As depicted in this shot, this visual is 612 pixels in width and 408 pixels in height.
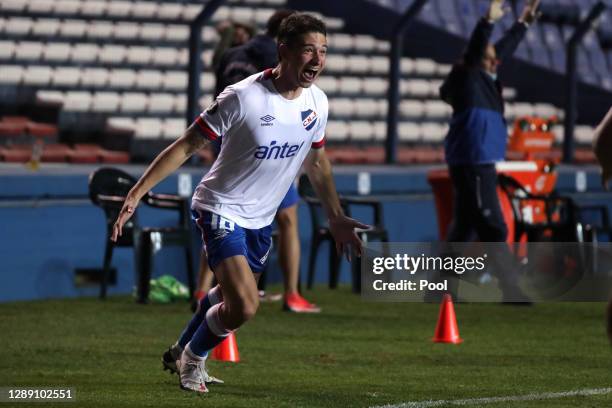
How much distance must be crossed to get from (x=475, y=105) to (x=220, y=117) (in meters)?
4.86

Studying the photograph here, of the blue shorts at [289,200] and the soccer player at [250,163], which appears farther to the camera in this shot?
the blue shorts at [289,200]

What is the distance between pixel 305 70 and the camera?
611 centimetres

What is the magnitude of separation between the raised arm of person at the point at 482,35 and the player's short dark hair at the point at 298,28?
4346mm

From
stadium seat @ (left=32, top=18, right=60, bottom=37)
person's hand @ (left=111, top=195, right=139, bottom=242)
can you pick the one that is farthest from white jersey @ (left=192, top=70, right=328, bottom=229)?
stadium seat @ (left=32, top=18, right=60, bottom=37)

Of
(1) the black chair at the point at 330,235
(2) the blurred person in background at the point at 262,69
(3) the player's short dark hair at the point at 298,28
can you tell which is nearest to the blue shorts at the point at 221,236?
(3) the player's short dark hair at the point at 298,28

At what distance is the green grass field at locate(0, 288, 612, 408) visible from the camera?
6359mm

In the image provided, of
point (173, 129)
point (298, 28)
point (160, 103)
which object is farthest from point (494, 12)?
point (160, 103)

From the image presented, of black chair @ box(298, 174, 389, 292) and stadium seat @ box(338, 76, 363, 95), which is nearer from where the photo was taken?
black chair @ box(298, 174, 389, 292)

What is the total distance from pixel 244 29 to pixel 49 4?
267 inches

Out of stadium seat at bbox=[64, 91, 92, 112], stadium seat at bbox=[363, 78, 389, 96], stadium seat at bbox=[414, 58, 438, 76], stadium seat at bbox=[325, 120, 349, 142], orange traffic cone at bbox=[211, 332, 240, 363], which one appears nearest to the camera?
orange traffic cone at bbox=[211, 332, 240, 363]

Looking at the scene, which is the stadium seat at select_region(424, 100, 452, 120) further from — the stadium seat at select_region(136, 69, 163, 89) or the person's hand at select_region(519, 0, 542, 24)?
the person's hand at select_region(519, 0, 542, 24)

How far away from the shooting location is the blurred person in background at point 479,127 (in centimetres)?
1062

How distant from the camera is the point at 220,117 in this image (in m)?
6.07

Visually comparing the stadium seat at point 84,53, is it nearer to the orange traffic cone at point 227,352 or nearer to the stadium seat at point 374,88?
the stadium seat at point 374,88
